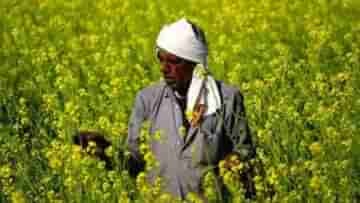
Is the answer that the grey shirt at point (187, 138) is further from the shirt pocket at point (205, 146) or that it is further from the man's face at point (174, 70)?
the man's face at point (174, 70)

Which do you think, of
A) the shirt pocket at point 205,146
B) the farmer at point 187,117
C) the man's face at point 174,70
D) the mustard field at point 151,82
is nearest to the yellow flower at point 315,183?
the mustard field at point 151,82

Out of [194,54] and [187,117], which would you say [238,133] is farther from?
[194,54]

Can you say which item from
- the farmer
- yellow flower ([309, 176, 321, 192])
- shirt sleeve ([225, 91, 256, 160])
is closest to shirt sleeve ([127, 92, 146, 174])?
the farmer

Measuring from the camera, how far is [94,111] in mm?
6840

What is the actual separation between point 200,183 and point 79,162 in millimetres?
524

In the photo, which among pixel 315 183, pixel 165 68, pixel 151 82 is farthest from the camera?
pixel 151 82

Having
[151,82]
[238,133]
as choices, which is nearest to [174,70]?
[238,133]

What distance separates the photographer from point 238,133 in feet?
13.5

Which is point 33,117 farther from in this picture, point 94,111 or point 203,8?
point 203,8

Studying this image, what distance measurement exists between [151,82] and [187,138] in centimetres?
326

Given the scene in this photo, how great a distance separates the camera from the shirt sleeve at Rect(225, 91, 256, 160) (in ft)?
13.3

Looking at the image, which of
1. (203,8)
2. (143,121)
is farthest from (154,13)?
(143,121)

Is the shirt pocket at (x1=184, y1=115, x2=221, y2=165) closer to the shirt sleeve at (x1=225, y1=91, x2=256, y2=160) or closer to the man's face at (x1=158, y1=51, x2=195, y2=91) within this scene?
the shirt sleeve at (x1=225, y1=91, x2=256, y2=160)

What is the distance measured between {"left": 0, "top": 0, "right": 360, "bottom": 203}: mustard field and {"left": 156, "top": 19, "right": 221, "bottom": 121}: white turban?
31 cm
